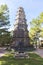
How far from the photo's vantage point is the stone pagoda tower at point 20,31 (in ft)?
125

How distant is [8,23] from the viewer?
979 inches

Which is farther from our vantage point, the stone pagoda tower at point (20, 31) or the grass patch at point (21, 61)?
the stone pagoda tower at point (20, 31)

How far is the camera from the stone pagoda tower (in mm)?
38125

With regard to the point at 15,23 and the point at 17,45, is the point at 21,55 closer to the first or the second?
the point at 17,45

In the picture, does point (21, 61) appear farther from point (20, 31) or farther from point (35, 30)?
point (35, 30)

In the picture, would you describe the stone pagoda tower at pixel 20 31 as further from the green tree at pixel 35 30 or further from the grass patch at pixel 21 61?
the grass patch at pixel 21 61

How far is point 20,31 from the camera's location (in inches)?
1524

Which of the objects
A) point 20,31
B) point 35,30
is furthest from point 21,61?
point 35,30

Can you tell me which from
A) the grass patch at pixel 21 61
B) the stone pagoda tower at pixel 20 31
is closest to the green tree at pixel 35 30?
the stone pagoda tower at pixel 20 31

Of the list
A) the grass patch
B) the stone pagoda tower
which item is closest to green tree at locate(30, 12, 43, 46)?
the stone pagoda tower

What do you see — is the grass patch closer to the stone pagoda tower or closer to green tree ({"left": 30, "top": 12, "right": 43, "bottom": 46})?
the stone pagoda tower

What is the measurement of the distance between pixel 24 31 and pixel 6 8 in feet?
56.8

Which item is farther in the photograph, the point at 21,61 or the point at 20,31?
the point at 20,31

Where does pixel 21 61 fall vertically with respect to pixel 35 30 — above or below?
below
